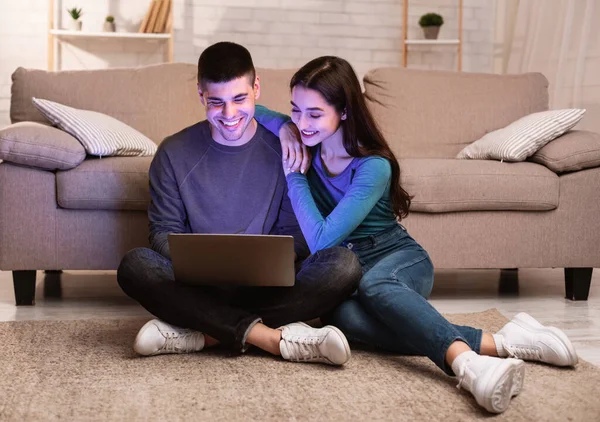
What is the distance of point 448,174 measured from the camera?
285 cm

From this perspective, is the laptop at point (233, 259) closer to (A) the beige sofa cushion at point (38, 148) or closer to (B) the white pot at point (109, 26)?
(A) the beige sofa cushion at point (38, 148)

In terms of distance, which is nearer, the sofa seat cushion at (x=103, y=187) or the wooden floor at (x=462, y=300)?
the wooden floor at (x=462, y=300)

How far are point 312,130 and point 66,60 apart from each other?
323 cm

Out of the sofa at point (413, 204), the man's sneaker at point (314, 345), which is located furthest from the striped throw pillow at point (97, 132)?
the man's sneaker at point (314, 345)

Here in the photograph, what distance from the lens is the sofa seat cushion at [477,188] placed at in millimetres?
2826

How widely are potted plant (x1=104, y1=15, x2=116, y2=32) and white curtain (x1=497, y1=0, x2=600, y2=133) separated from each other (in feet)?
7.89

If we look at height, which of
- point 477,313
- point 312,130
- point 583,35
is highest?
point 583,35

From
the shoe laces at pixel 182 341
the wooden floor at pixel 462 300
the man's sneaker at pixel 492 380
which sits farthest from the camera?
the wooden floor at pixel 462 300

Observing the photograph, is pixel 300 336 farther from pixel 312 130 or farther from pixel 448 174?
pixel 448 174

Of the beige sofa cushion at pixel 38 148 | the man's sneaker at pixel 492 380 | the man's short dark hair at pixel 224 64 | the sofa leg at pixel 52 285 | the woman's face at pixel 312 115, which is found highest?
the man's short dark hair at pixel 224 64

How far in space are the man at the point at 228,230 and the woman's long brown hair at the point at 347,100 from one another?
167mm

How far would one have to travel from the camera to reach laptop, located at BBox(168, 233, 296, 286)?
1.76 meters

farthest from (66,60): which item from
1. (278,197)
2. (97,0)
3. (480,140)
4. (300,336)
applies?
(300,336)

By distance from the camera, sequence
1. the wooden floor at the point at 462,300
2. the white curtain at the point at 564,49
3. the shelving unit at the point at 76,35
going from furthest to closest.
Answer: the shelving unit at the point at 76,35 → the white curtain at the point at 564,49 → the wooden floor at the point at 462,300
